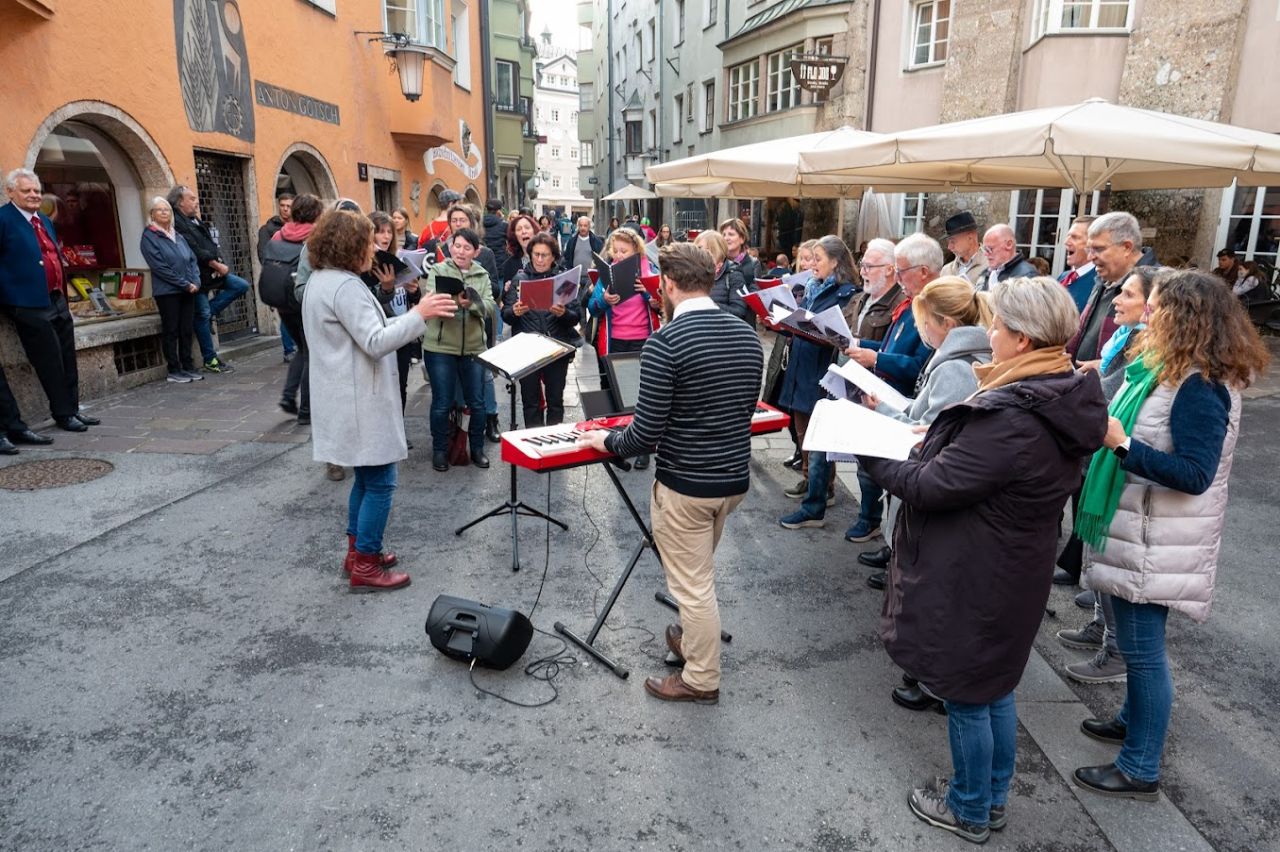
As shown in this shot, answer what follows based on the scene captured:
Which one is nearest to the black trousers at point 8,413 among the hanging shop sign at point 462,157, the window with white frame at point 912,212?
the hanging shop sign at point 462,157

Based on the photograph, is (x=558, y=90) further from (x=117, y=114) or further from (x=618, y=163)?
(x=117, y=114)

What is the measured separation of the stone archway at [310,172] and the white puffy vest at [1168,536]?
12096mm

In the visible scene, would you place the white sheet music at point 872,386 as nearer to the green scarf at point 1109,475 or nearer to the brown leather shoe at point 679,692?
the green scarf at point 1109,475

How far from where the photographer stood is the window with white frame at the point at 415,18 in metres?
15.1

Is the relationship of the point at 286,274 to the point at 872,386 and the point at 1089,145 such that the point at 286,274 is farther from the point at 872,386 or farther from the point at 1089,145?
the point at 1089,145

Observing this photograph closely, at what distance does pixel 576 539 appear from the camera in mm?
5266

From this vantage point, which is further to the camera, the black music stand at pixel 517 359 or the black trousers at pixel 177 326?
the black trousers at pixel 177 326

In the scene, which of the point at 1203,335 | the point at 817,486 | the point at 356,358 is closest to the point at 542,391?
the point at 817,486

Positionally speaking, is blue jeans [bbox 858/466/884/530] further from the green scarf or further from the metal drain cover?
the metal drain cover

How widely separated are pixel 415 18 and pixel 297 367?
10602mm

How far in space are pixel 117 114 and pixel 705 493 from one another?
8388 mm

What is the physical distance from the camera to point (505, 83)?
29.6m

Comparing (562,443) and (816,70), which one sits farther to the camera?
(816,70)

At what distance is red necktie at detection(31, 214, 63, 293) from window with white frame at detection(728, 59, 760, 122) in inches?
777
